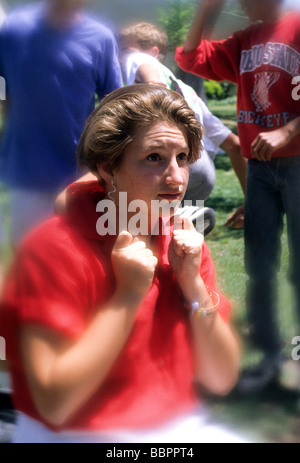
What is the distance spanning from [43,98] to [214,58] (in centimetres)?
84

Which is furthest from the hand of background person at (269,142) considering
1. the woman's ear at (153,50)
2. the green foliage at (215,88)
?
the green foliage at (215,88)

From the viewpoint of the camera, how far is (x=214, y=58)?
234 cm

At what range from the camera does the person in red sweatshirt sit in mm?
2096

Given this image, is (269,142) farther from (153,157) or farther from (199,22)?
(153,157)

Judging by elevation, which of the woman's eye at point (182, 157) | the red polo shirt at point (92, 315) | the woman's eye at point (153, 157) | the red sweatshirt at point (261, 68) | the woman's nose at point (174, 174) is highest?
the red sweatshirt at point (261, 68)

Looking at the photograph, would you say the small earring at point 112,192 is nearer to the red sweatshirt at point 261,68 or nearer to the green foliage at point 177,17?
the green foliage at point 177,17

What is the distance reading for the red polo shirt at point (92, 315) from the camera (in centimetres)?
103

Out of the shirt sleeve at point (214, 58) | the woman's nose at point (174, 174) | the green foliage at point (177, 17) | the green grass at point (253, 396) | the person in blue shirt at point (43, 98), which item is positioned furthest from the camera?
the shirt sleeve at point (214, 58)

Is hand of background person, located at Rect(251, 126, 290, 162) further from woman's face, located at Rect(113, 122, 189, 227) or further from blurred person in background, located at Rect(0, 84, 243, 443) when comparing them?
woman's face, located at Rect(113, 122, 189, 227)

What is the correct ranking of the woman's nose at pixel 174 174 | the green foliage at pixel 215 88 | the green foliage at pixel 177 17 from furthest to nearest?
1. the green foliage at pixel 215 88
2. the green foliage at pixel 177 17
3. the woman's nose at pixel 174 174

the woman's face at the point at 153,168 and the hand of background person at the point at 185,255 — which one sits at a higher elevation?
the woman's face at the point at 153,168

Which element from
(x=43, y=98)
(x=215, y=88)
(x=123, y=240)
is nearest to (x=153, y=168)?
(x=123, y=240)

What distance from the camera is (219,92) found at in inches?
233

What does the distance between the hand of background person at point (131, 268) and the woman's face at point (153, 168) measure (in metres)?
0.12
